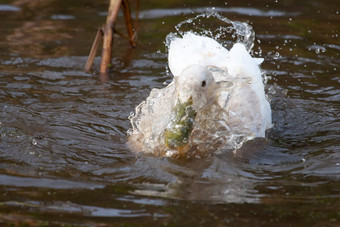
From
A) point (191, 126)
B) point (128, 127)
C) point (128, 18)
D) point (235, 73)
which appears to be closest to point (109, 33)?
point (128, 18)

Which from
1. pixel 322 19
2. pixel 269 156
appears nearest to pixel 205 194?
pixel 269 156

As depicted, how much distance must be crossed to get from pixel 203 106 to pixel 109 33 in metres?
2.26

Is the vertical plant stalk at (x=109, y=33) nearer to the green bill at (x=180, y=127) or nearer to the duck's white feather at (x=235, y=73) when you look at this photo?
the duck's white feather at (x=235, y=73)

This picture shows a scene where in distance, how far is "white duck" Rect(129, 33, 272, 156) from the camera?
4062 mm

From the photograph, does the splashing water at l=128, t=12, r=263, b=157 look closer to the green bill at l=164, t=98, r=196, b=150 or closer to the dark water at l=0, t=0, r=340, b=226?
the green bill at l=164, t=98, r=196, b=150

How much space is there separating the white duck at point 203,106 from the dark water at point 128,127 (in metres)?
0.13

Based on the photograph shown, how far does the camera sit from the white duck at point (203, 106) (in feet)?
13.3

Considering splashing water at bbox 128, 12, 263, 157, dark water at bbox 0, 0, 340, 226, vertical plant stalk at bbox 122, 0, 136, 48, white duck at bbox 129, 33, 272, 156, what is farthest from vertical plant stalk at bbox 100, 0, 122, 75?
splashing water at bbox 128, 12, 263, 157

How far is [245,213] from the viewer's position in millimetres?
3209

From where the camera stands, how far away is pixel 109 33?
6.19m

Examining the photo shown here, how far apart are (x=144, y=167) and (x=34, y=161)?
0.71m

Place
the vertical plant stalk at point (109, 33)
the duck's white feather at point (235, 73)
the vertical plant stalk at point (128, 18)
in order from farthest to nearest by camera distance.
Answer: the vertical plant stalk at point (128, 18)
the vertical plant stalk at point (109, 33)
the duck's white feather at point (235, 73)

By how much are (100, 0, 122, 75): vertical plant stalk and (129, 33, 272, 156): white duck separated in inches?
49.5

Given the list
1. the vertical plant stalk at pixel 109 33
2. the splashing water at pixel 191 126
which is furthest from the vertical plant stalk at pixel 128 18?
the splashing water at pixel 191 126
